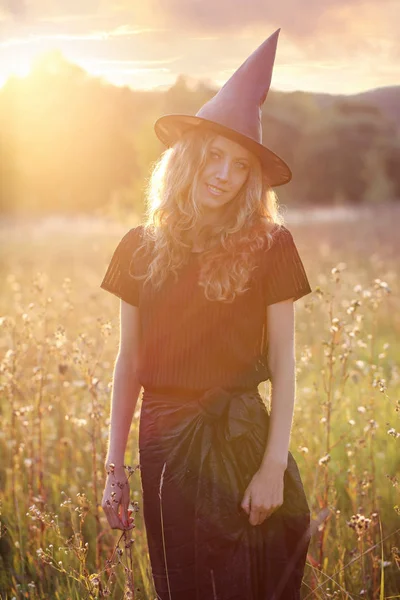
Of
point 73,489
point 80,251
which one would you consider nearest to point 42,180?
point 80,251

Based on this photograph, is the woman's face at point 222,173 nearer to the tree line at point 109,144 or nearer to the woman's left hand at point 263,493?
the woman's left hand at point 263,493

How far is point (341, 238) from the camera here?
20.4 m

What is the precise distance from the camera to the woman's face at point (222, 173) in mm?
2531

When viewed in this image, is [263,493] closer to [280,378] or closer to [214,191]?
[280,378]

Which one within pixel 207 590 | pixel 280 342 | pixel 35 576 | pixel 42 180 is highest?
pixel 42 180

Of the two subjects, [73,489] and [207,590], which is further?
[73,489]

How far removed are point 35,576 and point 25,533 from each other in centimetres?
35

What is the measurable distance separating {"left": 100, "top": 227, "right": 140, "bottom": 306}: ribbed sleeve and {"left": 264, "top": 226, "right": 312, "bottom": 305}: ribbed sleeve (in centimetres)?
52

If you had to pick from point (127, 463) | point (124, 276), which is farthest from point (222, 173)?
point (127, 463)

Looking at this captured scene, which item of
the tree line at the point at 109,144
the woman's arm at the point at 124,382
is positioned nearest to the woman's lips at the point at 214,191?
the woman's arm at the point at 124,382

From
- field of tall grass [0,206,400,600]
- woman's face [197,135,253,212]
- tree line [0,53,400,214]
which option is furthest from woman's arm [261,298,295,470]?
tree line [0,53,400,214]

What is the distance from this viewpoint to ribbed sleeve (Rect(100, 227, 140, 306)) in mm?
2664

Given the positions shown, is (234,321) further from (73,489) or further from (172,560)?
(73,489)

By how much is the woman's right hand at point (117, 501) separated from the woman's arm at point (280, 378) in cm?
60
